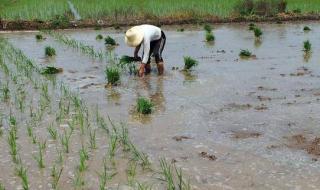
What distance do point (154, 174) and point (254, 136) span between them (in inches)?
61.6

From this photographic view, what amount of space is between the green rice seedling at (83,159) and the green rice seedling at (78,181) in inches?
3.0

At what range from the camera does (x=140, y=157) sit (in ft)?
16.1

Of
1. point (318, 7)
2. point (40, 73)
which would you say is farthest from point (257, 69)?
point (318, 7)

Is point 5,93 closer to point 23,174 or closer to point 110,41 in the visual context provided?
point 23,174

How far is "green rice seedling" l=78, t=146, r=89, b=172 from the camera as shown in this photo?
4.65 metres

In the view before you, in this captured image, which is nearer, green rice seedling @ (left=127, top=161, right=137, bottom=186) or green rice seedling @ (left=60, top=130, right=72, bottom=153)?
green rice seedling @ (left=127, top=161, right=137, bottom=186)

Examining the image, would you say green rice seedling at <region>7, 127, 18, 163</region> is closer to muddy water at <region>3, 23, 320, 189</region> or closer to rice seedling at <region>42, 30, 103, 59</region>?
muddy water at <region>3, 23, 320, 189</region>

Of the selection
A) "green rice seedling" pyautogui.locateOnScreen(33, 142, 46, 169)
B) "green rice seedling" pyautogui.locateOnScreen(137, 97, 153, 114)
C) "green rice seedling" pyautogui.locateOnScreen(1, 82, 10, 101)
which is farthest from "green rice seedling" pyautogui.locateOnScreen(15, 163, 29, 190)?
"green rice seedling" pyautogui.locateOnScreen(1, 82, 10, 101)

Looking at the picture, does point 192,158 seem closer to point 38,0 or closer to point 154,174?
point 154,174

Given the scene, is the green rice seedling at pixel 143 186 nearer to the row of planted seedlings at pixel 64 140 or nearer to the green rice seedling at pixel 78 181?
the row of planted seedlings at pixel 64 140

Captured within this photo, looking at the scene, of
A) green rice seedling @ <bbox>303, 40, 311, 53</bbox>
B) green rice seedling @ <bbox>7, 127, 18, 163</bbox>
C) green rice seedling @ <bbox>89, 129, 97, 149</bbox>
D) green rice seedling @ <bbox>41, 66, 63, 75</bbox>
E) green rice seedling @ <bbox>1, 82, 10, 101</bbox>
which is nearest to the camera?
green rice seedling @ <bbox>7, 127, 18, 163</bbox>

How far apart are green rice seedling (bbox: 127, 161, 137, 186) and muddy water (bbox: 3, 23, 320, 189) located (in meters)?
0.32

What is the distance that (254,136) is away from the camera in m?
5.64

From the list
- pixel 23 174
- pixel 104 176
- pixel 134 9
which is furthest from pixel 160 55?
pixel 134 9
